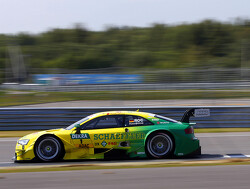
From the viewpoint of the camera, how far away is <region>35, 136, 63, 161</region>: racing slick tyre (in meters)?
7.66

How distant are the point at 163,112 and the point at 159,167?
6.82 meters

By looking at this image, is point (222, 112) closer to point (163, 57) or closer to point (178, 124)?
point (178, 124)

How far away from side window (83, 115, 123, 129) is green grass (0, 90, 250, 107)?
295 inches

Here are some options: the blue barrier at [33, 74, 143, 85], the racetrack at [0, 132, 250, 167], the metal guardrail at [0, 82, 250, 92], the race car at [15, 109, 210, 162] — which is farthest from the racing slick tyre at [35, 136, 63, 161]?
the blue barrier at [33, 74, 143, 85]

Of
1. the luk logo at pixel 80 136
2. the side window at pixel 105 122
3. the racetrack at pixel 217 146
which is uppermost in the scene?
the side window at pixel 105 122

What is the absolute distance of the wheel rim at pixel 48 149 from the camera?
7.67 m

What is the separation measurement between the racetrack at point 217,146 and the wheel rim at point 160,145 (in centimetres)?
31

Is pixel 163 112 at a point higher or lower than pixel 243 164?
higher

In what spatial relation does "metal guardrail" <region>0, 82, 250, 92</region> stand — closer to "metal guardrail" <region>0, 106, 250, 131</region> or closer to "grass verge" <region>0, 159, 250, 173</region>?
"metal guardrail" <region>0, 106, 250, 131</region>

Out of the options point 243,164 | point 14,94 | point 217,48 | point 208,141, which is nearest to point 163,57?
point 217,48

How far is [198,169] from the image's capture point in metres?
6.20

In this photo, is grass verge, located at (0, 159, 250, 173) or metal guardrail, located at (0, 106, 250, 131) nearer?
grass verge, located at (0, 159, 250, 173)

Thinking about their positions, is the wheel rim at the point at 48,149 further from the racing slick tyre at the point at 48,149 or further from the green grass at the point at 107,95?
the green grass at the point at 107,95

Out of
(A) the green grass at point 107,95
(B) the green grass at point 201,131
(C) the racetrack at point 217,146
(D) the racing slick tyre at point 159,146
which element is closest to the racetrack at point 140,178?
(D) the racing slick tyre at point 159,146
